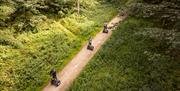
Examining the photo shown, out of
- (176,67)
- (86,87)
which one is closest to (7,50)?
(86,87)

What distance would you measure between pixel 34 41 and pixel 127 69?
833 centimetres

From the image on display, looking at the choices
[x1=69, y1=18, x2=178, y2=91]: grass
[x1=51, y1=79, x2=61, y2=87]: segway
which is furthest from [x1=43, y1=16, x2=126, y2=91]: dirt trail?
[x1=69, y1=18, x2=178, y2=91]: grass

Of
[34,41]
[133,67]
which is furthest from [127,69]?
[34,41]

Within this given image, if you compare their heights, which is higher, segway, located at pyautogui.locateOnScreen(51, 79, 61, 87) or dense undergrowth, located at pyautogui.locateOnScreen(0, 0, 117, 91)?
dense undergrowth, located at pyautogui.locateOnScreen(0, 0, 117, 91)

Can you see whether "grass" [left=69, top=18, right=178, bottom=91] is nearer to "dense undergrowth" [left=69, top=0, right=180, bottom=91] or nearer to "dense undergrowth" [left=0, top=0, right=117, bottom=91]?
"dense undergrowth" [left=69, top=0, right=180, bottom=91]

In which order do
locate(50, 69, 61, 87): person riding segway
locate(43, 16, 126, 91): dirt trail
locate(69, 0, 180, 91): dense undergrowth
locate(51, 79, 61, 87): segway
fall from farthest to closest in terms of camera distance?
locate(43, 16, 126, 91): dirt trail
locate(51, 79, 61, 87): segway
locate(50, 69, 61, 87): person riding segway
locate(69, 0, 180, 91): dense undergrowth

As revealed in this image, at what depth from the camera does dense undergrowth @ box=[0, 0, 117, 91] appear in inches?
728

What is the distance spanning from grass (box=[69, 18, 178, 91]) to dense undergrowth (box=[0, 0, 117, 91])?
2.59 m

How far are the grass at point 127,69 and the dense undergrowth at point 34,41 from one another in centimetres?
259

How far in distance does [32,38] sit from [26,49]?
163 cm

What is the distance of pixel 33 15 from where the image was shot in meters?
23.6

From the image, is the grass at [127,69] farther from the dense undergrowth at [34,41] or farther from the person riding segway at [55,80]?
the dense undergrowth at [34,41]

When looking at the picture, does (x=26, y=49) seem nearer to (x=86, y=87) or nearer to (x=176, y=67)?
(x=86, y=87)

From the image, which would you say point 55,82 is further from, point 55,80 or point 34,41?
point 34,41
